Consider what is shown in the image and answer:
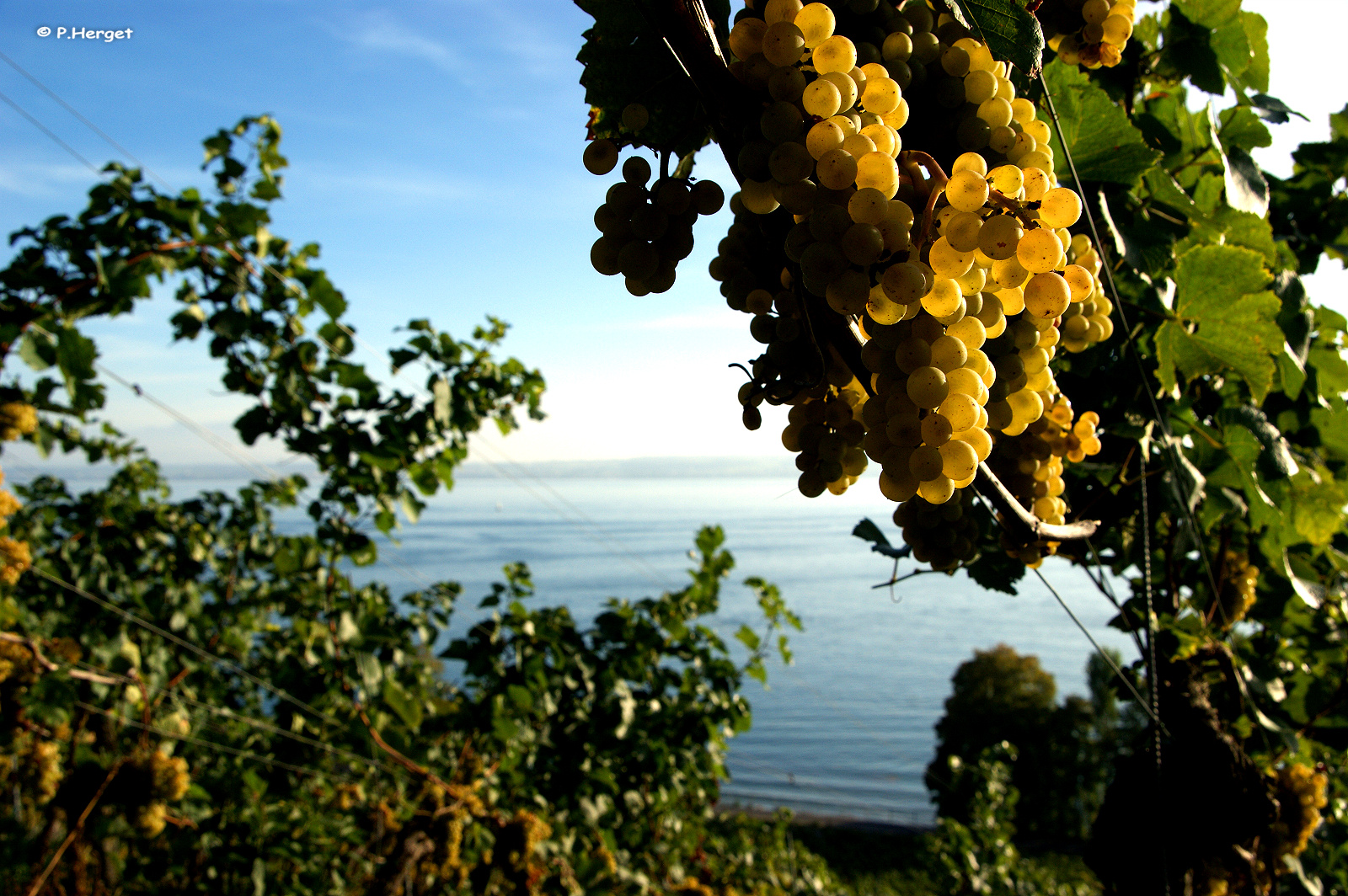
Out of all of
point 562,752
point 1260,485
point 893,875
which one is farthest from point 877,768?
point 1260,485

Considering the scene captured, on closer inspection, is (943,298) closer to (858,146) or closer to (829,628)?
(858,146)

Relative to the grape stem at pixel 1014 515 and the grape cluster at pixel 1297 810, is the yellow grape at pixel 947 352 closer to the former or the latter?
the grape stem at pixel 1014 515

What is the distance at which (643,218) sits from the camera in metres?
0.41

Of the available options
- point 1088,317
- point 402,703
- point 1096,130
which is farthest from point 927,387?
point 402,703

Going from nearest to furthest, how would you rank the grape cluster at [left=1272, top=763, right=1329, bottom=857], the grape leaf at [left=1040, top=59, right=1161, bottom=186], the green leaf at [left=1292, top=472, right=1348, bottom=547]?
the grape leaf at [left=1040, top=59, right=1161, bottom=186] < the green leaf at [left=1292, top=472, right=1348, bottom=547] < the grape cluster at [left=1272, top=763, right=1329, bottom=857]

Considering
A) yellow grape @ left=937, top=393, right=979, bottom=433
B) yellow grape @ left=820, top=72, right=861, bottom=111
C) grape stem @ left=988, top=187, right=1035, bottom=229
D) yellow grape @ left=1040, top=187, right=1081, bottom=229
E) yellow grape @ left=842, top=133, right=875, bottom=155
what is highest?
yellow grape @ left=820, top=72, right=861, bottom=111

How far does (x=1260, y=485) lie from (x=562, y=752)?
2.08 m

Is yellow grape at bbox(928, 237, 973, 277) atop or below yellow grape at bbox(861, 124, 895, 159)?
below

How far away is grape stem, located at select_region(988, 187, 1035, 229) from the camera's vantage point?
1.18ft

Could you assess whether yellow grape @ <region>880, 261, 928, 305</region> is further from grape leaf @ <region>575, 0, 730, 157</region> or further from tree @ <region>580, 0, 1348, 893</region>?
grape leaf @ <region>575, 0, 730, 157</region>

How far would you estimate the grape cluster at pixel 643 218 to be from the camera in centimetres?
41

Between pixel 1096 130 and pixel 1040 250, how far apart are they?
50 centimetres

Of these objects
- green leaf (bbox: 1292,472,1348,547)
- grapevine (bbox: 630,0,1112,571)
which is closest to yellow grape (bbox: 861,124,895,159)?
grapevine (bbox: 630,0,1112,571)

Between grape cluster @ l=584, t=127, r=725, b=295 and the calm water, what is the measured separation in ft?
23.4
